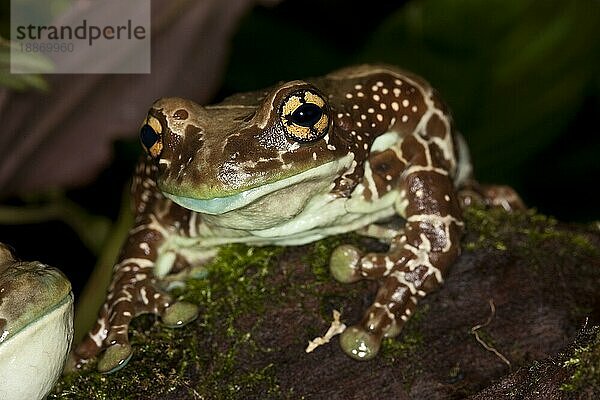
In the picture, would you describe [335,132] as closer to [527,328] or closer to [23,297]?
[527,328]

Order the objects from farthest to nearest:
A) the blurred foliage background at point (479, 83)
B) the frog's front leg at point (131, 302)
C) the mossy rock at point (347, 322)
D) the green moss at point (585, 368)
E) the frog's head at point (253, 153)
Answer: the blurred foliage background at point (479, 83) → the frog's front leg at point (131, 302) → the mossy rock at point (347, 322) → the frog's head at point (253, 153) → the green moss at point (585, 368)

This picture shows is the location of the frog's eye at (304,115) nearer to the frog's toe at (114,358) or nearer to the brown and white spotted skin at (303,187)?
the brown and white spotted skin at (303,187)

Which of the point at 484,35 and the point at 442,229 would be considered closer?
the point at 442,229

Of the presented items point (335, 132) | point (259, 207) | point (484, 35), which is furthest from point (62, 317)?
point (484, 35)

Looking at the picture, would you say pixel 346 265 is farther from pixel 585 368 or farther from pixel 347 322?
pixel 585 368

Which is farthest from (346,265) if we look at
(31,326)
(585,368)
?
(31,326)

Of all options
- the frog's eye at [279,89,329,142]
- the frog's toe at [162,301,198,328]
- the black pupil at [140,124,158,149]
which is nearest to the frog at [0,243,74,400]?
the frog's toe at [162,301,198,328]

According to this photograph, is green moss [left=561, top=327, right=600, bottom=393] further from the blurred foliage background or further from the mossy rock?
the blurred foliage background

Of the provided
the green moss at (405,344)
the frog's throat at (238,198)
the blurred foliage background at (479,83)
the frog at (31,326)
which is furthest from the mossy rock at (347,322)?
the blurred foliage background at (479,83)
